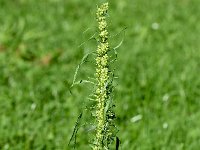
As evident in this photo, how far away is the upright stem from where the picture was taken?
2.36m

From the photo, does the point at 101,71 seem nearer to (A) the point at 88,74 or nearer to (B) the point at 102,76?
(B) the point at 102,76

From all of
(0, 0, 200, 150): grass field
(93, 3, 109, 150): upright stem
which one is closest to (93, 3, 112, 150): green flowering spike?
(93, 3, 109, 150): upright stem

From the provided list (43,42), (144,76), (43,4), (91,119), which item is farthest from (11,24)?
(91,119)

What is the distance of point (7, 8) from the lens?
7.53 metres

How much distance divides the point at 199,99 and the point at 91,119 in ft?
3.86

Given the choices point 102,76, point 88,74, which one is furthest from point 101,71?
point 88,74

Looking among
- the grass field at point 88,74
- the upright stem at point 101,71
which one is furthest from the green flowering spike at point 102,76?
the grass field at point 88,74

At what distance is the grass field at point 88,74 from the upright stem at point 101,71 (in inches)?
62.9

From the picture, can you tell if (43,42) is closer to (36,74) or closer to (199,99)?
(36,74)

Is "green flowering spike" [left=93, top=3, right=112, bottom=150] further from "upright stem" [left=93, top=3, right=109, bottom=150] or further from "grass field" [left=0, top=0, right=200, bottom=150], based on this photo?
"grass field" [left=0, top=0, right=200, bottom=150]

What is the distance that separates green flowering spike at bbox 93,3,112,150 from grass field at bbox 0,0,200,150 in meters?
1.58

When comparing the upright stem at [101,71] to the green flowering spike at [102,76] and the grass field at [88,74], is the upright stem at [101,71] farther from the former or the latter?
the grass field at [88,74]

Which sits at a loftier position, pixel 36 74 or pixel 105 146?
pixel 36 74

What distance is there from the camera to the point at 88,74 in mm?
5641
